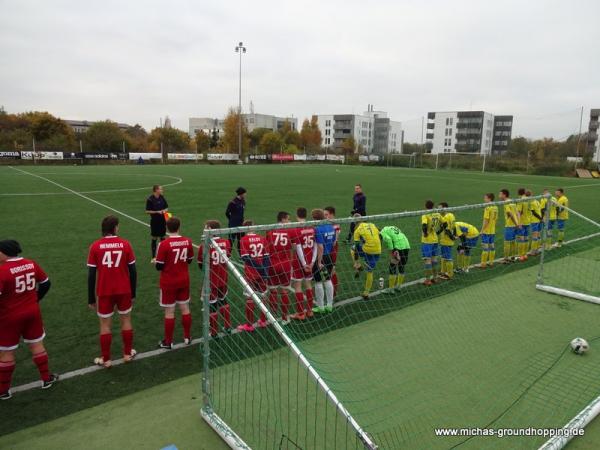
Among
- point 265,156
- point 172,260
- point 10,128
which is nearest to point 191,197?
point 172,260

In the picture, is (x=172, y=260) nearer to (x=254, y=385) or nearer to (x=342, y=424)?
(x=254, y=385)

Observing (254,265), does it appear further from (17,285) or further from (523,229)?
(523,229)

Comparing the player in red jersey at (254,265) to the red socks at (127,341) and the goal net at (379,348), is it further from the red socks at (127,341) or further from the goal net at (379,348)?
the red socks at (127,341)

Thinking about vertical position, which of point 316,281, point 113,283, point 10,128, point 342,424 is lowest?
point 342,424

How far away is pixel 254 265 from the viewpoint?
630 centimetres

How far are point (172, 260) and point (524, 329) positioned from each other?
5.71m

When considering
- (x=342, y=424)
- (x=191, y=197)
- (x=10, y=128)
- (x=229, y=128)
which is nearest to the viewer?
(x=342, y=424)

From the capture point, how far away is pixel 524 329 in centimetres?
673

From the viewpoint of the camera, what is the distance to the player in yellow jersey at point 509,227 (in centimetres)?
1033

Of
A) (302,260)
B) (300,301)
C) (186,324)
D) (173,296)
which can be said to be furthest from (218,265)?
(300,301)

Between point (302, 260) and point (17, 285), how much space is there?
12.4ft

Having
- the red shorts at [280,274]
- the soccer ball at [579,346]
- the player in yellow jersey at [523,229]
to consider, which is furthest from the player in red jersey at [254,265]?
the player in yellow jersey at [523,229]

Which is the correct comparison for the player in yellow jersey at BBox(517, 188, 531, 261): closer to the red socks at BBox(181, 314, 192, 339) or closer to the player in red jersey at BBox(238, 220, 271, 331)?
the player in red jersey at BBox(238, 220, 271, 331)

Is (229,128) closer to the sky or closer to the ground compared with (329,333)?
closer to the sky
